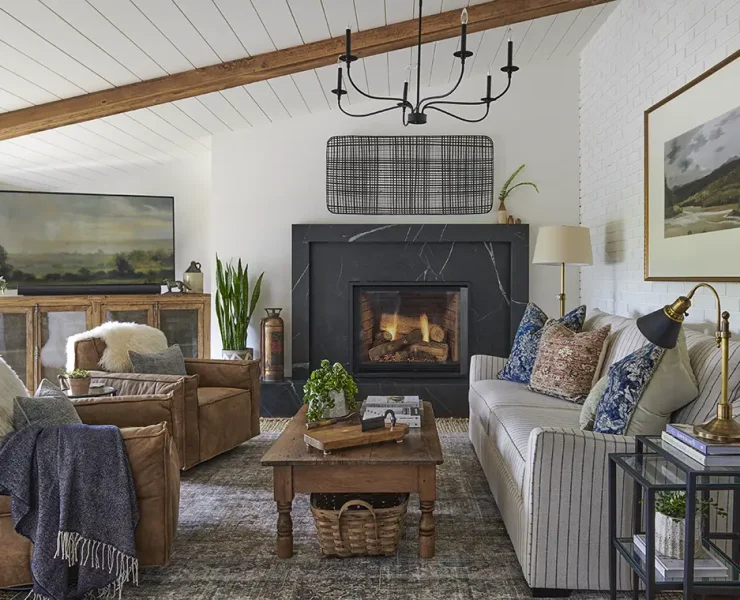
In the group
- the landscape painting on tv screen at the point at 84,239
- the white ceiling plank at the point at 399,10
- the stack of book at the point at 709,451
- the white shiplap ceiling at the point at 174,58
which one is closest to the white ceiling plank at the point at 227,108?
the white shiplap ceiling at the point at 174,58

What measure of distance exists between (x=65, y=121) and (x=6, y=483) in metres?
2.75

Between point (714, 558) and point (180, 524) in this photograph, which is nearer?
point (714, 558)

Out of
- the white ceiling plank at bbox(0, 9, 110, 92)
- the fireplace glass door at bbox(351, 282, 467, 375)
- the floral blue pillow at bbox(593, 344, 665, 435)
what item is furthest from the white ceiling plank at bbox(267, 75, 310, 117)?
the floral blue pillow at bbox(593, 344, 665, 435)

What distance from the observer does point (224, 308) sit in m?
5.28

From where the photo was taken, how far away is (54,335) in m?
5.40

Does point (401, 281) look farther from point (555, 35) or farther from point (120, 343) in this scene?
point (120, 343)

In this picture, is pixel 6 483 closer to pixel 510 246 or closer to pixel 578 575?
pixel 578 575

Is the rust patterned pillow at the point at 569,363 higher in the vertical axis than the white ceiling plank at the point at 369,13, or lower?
lower

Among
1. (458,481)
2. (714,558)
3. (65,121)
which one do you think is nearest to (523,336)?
(458,481)

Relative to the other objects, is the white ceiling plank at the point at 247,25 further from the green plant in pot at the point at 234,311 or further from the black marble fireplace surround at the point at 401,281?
the green plant in pot at the point at 234,311

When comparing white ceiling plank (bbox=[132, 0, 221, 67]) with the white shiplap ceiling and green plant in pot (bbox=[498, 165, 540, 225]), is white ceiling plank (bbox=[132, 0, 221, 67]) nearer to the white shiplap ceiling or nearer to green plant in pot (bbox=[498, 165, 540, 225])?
the white shiplap ceiling

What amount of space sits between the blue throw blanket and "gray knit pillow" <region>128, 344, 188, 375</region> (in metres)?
1.54

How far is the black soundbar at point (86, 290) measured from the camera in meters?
5.55

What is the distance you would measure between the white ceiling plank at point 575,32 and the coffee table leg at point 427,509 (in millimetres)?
3443
